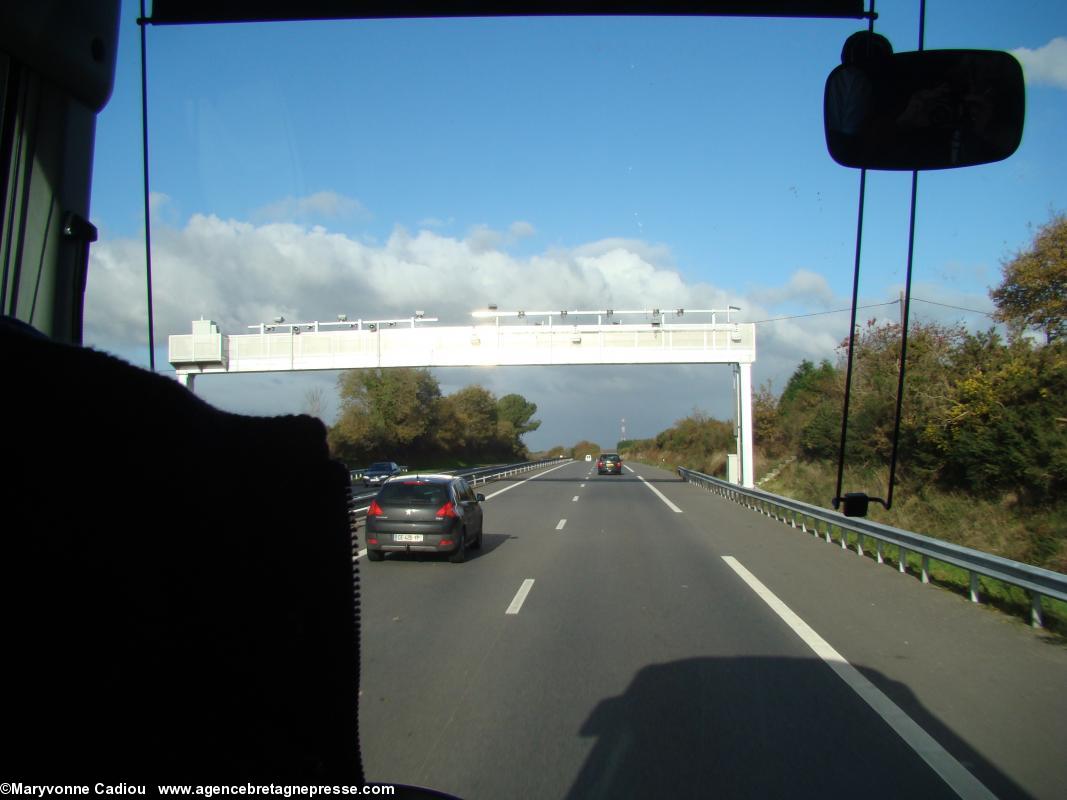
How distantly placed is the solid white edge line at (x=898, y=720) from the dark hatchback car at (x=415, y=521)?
6.12 m

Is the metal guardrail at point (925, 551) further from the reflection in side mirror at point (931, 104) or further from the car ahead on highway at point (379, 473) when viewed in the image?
the car ahead on highway at point (379, 473)

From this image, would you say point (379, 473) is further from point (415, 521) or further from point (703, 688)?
point (703, 688)

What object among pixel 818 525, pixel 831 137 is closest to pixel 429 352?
pixel 818 525

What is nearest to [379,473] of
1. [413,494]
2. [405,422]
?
[405,422]

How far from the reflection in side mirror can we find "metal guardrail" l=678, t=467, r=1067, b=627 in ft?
14.2

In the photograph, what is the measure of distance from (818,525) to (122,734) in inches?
761

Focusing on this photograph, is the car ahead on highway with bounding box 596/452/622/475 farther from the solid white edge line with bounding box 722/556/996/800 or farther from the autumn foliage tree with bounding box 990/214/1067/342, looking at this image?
the solid white edge line with bounding box 722/556/996/800

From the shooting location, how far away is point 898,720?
18.6 feet

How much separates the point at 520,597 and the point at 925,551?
19.0 feet

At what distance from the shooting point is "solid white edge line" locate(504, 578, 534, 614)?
9.96 metres

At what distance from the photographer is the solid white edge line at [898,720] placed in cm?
454

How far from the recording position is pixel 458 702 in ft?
20.2

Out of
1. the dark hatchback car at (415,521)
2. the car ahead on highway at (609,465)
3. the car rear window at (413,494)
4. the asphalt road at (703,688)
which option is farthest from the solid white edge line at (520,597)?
the car ahead on highway at (609,465)

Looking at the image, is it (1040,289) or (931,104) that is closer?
(931,104)
